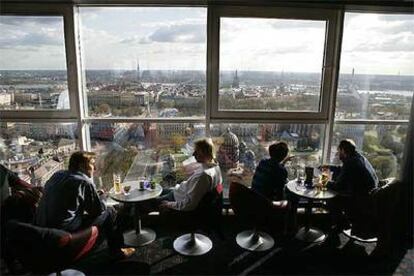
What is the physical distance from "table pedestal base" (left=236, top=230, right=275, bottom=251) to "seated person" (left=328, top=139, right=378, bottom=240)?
2.46 ft

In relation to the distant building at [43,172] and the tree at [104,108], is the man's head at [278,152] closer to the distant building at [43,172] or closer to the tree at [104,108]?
the tree at [104,108]

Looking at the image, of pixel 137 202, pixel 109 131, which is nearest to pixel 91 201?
pixel 137 202

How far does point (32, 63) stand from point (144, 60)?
1177 mm

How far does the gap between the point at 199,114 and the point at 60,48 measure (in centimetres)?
161

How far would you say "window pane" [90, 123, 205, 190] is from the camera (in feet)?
10.8

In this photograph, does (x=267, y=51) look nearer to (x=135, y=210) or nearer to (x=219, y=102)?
(x=219, y=102)

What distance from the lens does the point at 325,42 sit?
3211 mm

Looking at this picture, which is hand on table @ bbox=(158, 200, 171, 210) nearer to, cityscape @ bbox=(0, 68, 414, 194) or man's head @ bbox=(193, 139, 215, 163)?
man's head @ bbox=(193, 139, 215, 163)

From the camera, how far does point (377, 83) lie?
3.32 m

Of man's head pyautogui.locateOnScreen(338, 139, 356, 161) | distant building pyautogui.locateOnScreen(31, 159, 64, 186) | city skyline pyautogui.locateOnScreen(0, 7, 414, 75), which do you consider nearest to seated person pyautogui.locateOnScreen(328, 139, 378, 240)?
man's head pyautogui.locateOnScreen(338, 139, 356, 161)

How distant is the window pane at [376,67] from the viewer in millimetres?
3189

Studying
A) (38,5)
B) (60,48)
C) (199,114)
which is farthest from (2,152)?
(199,114)

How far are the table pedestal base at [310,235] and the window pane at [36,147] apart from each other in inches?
102

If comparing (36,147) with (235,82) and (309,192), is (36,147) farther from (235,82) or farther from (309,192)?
(309,192)
